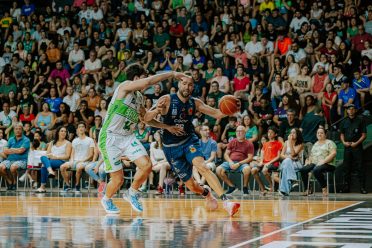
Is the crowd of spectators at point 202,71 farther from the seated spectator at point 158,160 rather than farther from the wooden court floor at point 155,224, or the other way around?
the wooden court floor at point 155,224

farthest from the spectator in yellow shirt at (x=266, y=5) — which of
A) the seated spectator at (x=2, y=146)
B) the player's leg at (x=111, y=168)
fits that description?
the player's leg at (x=111, y=168)

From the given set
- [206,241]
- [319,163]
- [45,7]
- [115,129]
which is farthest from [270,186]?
[45,7]

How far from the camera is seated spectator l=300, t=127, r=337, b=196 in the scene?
624 inches

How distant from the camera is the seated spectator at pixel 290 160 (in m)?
15.8

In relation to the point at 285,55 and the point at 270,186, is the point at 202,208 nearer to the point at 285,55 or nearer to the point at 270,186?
the point at 270,186

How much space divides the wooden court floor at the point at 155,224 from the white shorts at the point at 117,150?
2.25 ft

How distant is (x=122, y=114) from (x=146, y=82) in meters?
0.74

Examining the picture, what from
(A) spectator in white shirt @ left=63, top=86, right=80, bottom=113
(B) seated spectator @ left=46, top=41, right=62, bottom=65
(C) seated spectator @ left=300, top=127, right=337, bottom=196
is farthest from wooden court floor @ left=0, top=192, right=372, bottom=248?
(B) seated spectator @ left=46, top=41, right=62, bottom=65

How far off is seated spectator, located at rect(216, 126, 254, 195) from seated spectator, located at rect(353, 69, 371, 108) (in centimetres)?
289

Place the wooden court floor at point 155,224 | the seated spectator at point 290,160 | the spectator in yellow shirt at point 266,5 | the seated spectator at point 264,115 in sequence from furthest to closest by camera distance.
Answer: the spectator in yellow shirt at point 266,5 → the seated spectator at point 264,115 → the seated spectator at point 290,160 → the wooden court floor at point 155,224

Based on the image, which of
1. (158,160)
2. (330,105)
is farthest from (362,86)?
(158,160)

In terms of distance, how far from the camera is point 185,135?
11062 millimetres

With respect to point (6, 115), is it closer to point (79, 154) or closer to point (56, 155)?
point (56, 155)

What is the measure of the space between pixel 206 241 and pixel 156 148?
10412mm
